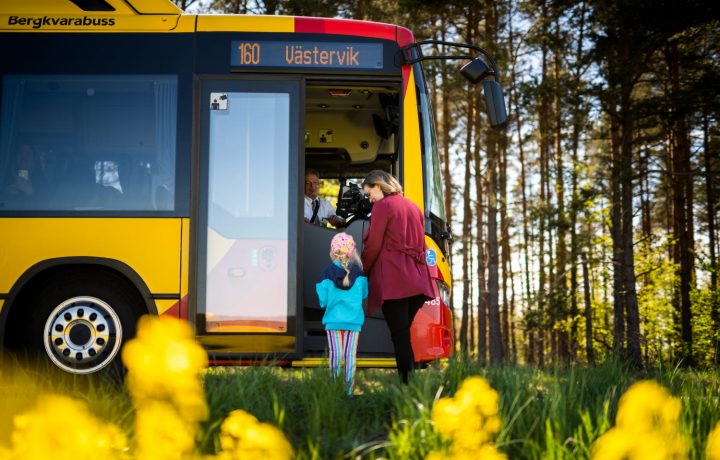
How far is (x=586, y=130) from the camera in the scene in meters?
19.4

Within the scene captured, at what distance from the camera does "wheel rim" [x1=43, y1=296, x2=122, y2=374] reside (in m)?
6.91

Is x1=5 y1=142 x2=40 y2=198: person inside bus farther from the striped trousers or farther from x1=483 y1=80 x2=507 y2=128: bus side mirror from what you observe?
x1=483 y1=80 x2=507 y2=128: bus side mirror

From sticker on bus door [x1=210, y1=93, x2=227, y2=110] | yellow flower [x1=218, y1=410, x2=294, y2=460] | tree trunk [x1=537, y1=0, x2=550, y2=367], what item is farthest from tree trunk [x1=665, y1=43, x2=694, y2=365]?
yellow flower [x1=218, y1=410, x2=294, y2=460]

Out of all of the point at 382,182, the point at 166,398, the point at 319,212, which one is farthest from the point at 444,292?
the point at 166,398

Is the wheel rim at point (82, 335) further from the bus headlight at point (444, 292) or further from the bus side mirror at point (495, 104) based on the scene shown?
the bus side mirror at point (495, 104)

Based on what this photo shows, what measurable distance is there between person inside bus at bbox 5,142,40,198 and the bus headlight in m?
3.68

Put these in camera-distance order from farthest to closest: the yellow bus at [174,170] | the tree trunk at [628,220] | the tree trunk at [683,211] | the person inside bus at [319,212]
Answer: the tree trunk at [683,211] < the tree trunk at [628,220] < the person inside bus at [319,212] < the yellow bus at [174,170]

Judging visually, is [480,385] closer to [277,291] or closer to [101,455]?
[101,455]

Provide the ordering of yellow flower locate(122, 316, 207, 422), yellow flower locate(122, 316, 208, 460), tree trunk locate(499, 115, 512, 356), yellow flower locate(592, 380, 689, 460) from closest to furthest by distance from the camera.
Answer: yellow flower locate(592, 380, 689, 460)
yellow flower locate(122, 316, 208, 460)
yellow flower locate(122, 316, 207, 422)
tree trunk locate(499, 115, 512, 356)

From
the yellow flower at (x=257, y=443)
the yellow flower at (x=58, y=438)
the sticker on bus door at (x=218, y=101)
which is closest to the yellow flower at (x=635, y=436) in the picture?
the yellow flower at (x=257, y=443)

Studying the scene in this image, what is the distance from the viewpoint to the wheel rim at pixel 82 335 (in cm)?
691

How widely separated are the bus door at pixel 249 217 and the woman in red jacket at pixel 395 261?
884mm

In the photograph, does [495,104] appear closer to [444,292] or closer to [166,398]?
[444,292]

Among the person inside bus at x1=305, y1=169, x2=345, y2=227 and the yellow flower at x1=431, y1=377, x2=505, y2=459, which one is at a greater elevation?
the person inside bus at x1=305, y1=169, x2=345, y2=227
